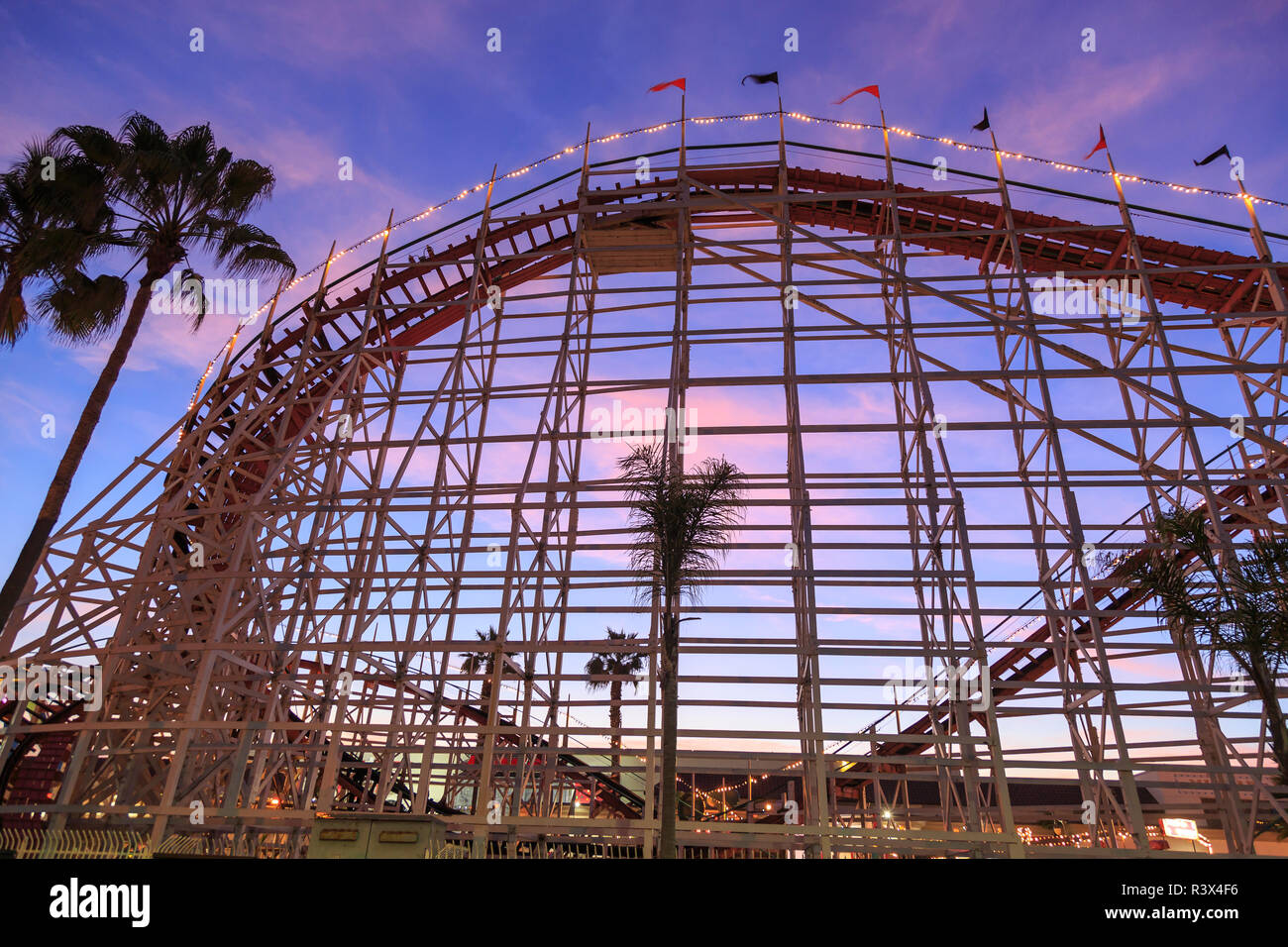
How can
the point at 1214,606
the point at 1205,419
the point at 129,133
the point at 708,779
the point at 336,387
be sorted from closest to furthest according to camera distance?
the point at 1214,606 → the point at 1205,419 → the point at 129,133 → the point at 336,387 → the point at 708,779

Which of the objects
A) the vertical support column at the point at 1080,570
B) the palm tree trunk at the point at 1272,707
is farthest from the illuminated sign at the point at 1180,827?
the palm tree trunk at the point at 1272,707

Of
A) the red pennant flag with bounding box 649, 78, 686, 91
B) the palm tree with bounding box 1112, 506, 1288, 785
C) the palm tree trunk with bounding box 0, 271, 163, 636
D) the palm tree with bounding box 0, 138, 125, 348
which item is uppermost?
the red pennant flag with bounding box 649, 78, 686, 91

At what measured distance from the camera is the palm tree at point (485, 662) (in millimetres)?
12102

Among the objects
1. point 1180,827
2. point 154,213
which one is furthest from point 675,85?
point 1180,827

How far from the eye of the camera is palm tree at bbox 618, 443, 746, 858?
10.4 meters

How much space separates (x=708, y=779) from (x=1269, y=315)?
26987 millimetres

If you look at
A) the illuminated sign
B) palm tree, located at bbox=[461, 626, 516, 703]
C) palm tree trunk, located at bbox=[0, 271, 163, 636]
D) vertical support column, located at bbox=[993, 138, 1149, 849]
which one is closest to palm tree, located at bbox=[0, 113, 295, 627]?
palm tree trunk, located at bbox=[0, 271, 163, 636]

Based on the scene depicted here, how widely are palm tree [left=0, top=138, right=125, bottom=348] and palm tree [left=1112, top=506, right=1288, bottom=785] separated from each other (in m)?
18.4

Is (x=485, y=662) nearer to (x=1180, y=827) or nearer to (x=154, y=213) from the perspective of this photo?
(x=154, y=213)

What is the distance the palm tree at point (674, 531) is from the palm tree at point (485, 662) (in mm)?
2723

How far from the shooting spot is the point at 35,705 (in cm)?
1838

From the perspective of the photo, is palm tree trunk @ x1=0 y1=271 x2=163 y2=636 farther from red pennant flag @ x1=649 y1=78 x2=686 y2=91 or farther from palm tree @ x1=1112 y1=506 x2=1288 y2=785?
palm tree @ x1=1112 y1=506 x2=1288 y2=785

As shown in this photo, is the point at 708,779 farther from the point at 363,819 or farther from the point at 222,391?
the point at 363,819
